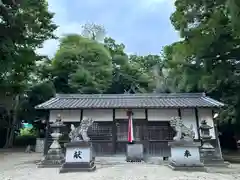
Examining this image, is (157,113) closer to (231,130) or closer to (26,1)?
(231,130)

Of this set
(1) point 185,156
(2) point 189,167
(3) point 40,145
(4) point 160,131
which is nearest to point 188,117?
(4) point 160,131

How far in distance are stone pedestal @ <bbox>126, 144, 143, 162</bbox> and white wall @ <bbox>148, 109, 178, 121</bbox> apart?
2117 mm

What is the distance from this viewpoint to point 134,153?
11.0 metres

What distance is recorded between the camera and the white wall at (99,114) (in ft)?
41.9

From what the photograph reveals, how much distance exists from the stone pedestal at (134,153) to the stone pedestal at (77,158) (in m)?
2.96

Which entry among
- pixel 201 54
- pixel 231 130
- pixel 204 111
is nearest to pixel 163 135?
pixel 204 111

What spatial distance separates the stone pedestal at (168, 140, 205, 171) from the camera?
8362 millimetres

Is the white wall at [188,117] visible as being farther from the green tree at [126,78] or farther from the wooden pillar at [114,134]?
the green tree at [126,78]

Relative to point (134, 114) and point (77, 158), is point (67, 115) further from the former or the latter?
point (77, 158)

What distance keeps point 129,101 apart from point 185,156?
5.96 metres

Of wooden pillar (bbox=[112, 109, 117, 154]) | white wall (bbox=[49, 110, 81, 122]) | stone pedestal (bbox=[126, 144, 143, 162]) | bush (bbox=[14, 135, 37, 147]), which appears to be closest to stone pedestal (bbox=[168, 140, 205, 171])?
stone pedestal (bbox=[126, 144, 143, 162])

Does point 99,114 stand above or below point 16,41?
below

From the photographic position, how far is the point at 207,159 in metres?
10.3

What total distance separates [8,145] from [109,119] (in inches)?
460
